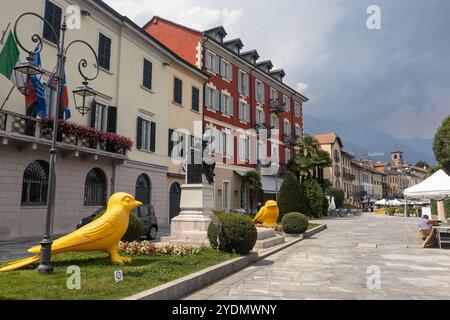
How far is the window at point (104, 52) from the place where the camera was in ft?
62.8

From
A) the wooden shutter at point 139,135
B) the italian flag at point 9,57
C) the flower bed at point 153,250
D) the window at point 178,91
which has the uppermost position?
the window at point 178,91

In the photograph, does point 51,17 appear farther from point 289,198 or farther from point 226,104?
point 289,198

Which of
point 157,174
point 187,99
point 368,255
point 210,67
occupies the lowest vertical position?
point 368,255

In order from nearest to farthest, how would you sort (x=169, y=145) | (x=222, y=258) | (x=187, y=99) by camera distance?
(x=222, y=258) < (x=169, y=145) < (x=187, y=99)

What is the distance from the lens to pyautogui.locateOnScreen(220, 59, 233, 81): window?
1248 inches

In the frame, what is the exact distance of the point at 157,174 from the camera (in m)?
23.1

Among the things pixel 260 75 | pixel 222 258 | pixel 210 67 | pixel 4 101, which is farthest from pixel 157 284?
pixel 260 75

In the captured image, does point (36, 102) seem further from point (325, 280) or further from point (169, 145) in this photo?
point (325, 280)

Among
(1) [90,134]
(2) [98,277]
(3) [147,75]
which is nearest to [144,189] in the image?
(1) [90,134]

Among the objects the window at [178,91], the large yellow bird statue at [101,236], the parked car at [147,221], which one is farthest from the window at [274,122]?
the large yellow bird statue at [101,236]

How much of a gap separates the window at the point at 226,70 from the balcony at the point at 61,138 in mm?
15045

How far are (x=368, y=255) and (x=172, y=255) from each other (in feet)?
21.4

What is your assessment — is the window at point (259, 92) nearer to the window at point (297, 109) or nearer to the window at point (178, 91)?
the window at point (297, 109)

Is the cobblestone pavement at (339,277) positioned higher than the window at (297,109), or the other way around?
the window at (297,109)
